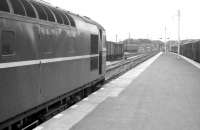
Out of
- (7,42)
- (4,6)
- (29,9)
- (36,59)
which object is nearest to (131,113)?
(36,59)

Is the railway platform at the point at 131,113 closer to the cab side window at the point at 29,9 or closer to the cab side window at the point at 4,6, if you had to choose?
the cab side window at the point at 29,9

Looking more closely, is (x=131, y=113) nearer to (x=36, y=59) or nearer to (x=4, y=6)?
(x=36, y=59)

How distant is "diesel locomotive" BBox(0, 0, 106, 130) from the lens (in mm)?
5762

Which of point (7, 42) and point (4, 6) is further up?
point (4, 6)

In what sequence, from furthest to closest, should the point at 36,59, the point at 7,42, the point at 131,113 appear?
the point at 131,113
the point at 36,59
the point at 7,42

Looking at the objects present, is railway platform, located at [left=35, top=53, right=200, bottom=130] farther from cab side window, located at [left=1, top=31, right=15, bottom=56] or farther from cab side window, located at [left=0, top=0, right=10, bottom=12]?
cab side window, located at [left=0, top=0, right=10, bottom=12]

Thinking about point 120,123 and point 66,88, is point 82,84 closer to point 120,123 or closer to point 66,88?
point 66,88

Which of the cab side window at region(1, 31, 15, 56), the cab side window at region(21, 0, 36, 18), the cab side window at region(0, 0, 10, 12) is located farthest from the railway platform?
the cab side window at region(0, 0, 10, 12)

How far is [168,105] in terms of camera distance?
10.2 m

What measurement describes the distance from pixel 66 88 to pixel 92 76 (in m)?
A: 3.31

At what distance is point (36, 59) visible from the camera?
6969mm

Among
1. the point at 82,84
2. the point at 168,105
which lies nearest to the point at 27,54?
the point at 82,84

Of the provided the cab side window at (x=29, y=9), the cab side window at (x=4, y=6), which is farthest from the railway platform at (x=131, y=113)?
the cab side window at (x=4, y=6)

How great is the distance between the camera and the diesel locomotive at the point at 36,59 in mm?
5762
